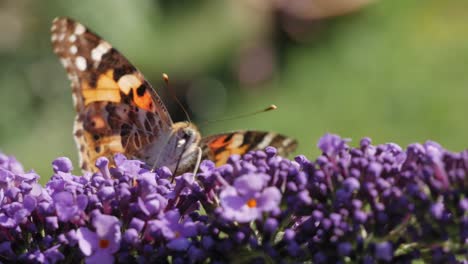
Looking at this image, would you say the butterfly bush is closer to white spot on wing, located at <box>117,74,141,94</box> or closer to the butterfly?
the butterfly

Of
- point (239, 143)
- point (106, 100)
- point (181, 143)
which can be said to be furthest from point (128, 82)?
point (239, 143)

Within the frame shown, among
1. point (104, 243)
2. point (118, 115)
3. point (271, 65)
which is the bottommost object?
point (271, 65)

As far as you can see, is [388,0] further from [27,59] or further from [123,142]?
[123,142]

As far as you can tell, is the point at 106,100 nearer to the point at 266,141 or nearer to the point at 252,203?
the point at 266,141

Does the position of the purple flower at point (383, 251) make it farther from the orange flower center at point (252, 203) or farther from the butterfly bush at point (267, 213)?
the orange flower center at point (252, 203)

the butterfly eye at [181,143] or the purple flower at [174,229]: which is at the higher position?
the butterfly eye at [181,143]

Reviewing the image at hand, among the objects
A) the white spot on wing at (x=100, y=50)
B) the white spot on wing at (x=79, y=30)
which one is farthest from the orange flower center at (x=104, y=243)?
the white spot on wing at (x=79, y=30)

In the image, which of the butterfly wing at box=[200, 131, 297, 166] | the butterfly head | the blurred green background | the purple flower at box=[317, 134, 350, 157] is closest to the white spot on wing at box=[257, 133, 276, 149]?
the butterfly wing at box=[200, 131, 297, 166]

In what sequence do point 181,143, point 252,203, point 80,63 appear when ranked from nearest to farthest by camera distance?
point 252,203 < point 181,143 < point 80,63
